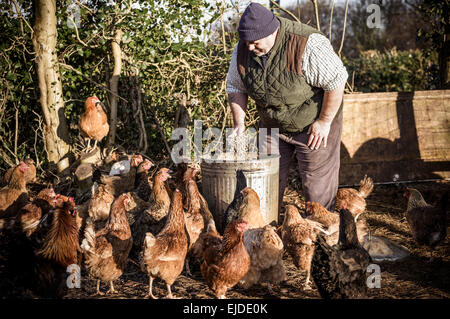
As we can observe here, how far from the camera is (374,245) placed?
3836 millimetres

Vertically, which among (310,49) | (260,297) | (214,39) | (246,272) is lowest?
(260,297)

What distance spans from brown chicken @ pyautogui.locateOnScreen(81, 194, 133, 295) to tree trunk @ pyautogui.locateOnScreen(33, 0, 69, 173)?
255 centimetres

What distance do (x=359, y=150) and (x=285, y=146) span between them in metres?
2.36

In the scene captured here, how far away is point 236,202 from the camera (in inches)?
150

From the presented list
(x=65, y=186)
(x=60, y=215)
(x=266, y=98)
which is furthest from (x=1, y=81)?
(x=266, y=98)

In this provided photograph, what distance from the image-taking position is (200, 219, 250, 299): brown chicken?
9.64 ft

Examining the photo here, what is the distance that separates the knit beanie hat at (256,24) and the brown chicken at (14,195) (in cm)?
342

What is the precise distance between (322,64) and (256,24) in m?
0.69

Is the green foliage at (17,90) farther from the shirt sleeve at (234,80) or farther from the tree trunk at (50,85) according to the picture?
the shirt sleeve at (234,80)

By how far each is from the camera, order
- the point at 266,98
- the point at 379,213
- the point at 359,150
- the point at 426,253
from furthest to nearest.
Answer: the point at 359,150 < the point at 379,213 < the point at 426,253 < the point at 266,98

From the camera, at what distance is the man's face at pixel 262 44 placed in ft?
10.5

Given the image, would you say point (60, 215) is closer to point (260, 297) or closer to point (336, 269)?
point (260, 297)
